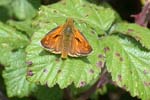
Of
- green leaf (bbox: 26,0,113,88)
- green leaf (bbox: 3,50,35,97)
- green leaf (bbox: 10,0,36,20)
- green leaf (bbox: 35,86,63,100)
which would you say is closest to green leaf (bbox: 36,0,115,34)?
green leaf (bbox: 26,0,113,88)

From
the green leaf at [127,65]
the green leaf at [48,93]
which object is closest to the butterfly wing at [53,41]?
the green leaf at [127,65]

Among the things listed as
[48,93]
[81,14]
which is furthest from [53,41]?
[48,93]

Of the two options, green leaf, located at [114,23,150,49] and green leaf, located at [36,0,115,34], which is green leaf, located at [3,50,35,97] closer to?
green leaf, located at [36,0,115,34]

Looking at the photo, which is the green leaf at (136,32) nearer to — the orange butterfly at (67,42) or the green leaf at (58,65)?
the green leaf at (58,65)

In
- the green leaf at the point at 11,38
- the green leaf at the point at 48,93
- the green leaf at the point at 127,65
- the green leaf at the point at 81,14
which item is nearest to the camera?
the green leaf at the point at 127,65

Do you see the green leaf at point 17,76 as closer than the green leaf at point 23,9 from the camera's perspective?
Yes

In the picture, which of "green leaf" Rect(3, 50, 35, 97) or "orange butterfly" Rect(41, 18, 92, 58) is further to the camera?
"green leaf" Rect(3, 50, 35, 97)

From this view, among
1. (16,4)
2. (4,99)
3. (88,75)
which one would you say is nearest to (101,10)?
(88,75)
